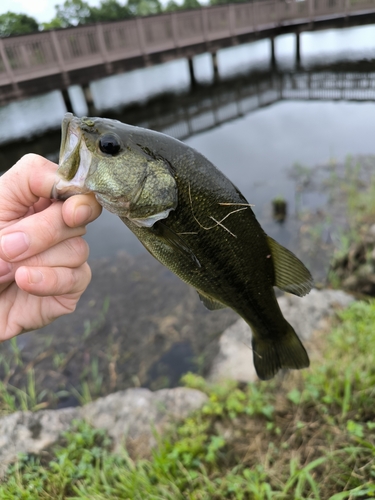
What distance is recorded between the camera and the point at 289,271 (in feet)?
5.40

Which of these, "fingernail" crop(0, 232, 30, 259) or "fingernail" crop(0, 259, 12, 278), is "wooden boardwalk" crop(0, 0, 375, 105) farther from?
"fingernail" crop(0, 232, 30, 259)

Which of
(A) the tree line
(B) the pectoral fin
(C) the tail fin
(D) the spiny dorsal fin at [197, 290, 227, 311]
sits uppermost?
(A) the tree line

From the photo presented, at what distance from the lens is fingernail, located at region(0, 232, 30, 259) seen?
148 cm

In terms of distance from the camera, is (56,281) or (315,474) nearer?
(56,281)

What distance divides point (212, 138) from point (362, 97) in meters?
6.24

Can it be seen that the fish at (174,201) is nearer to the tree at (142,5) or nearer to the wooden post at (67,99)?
the wooden post at (67,99)

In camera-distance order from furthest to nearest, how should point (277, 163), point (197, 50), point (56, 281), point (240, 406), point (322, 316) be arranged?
point (197, 50) → point (277, 163) → point (322, 316) → point (240, 406) → point (56, 281)

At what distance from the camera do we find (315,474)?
8.11ft

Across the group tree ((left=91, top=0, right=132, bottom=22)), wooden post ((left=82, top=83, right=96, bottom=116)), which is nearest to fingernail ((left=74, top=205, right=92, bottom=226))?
wooden post ((left=82, top=83, right=96, bottom=116))

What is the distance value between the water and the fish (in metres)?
5.14

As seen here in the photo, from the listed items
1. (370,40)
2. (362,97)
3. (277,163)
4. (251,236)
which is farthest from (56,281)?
(370,40)

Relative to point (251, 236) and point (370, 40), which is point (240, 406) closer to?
point (251, 236)

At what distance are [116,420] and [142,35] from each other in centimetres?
1458

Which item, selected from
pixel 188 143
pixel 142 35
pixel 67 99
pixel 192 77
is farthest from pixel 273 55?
pixel 188 143
